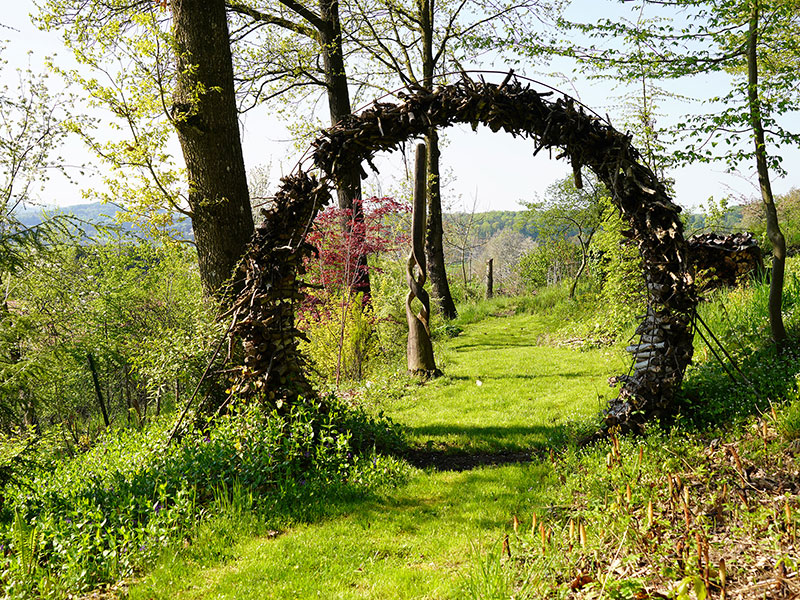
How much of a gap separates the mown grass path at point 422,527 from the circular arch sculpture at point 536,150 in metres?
1.12

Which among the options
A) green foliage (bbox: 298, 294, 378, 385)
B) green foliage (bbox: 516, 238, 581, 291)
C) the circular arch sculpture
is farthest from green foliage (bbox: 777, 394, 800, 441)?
green foliage (bbox: 516, 238, 581, 291)

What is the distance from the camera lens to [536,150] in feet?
15.6

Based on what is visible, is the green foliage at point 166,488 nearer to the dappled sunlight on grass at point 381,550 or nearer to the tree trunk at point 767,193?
the dappled sunlight on grass at point 381,550

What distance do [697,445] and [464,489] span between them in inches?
71.3

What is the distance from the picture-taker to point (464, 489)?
4.11 metres

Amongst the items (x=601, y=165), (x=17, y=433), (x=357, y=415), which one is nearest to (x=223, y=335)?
(x=357, y=415)

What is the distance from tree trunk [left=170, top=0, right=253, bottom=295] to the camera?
17.5 feet

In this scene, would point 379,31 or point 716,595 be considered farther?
point 379,31

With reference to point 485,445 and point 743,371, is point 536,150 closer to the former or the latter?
point 743,371

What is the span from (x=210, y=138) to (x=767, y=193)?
5671mm

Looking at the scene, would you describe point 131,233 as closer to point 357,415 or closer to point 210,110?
point 210,110

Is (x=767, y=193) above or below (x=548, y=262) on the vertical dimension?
above

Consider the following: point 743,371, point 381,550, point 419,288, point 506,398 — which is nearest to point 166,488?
point 381,550

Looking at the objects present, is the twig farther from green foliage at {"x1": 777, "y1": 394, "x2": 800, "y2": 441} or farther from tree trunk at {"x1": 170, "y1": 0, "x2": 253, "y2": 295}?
green foliage at {"x1": 777, "y1": 394, "x2": 800, "y2": 441}
